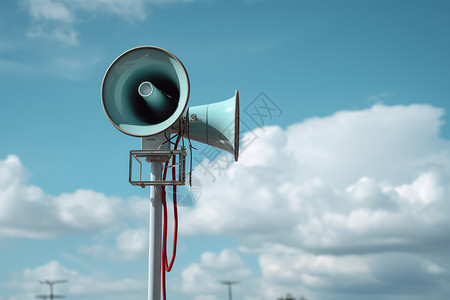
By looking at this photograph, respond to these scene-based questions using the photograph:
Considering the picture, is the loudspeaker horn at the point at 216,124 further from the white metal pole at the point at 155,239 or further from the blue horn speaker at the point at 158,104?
the white metal pole at the point at 155,239

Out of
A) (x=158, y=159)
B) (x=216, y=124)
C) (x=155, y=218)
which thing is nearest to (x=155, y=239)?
(x=155, y=218)

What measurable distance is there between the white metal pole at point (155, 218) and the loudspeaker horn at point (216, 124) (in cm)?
48

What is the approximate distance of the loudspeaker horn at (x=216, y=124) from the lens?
8070mm

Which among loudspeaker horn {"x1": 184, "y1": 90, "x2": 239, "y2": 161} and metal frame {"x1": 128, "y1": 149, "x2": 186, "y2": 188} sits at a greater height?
loudspeaker horn {"x1": 184, "y1": 90, "x2": 239, "y2": 161}

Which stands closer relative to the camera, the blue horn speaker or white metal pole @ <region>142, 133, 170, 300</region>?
the blue horn speaker

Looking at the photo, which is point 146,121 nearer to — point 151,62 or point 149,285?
point 151,62

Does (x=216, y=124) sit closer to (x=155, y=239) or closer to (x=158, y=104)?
(x=158, y=104)

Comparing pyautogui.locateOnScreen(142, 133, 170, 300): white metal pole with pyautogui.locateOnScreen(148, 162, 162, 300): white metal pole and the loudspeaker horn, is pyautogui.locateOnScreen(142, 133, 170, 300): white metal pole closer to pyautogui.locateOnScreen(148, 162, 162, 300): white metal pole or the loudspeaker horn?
pyautogui.locateOnScreen(148, 162, 162, 300): white metal pole

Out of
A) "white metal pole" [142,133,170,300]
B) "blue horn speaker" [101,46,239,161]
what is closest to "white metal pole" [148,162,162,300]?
"white metal pole" [142,133,170,300]

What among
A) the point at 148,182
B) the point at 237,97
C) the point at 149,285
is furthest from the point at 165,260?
the point at 237,97

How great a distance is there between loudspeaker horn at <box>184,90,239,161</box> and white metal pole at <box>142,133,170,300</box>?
18.9 inches

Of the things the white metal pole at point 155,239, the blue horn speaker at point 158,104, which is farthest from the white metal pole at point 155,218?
the blue horn speaker at point 158,104

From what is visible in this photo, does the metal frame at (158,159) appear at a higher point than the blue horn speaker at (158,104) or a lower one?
lower

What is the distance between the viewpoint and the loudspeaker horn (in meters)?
8.07
